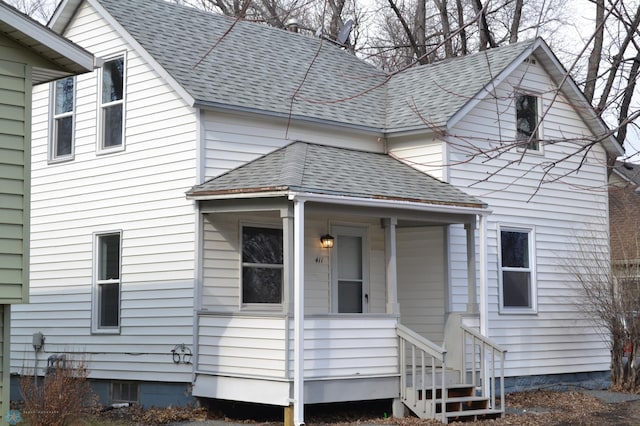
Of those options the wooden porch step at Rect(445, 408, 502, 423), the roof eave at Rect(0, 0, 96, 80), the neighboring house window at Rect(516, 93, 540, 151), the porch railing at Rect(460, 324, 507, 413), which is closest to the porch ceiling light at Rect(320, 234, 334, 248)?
the porch railing at Rect(460, 324, 507, 413)

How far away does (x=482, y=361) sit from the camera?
568 inches

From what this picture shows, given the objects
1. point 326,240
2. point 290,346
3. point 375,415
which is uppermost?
point 326,240

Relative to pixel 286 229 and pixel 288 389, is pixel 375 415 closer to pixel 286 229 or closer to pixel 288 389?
pixel 288 389

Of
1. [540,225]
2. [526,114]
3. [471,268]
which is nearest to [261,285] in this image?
[471,268]

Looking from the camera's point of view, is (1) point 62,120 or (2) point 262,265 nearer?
(2) point 262,265

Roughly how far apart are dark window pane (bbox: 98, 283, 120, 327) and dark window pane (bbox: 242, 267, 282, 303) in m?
2.28

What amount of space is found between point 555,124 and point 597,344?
440 cm

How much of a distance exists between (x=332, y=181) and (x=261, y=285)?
233 cm

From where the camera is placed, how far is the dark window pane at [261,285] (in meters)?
15.1

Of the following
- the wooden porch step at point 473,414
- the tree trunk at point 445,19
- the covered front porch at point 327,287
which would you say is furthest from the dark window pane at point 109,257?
the tree trunk at point 445,19

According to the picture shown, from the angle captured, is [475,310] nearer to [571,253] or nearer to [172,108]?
[571,253]

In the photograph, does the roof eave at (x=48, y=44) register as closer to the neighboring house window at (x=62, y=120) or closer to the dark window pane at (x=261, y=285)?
the dark window pane at (x=261, y=285)

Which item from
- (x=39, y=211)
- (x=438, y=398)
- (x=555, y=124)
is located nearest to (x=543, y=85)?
(x=555, y=124)

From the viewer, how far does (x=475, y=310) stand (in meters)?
15.6
